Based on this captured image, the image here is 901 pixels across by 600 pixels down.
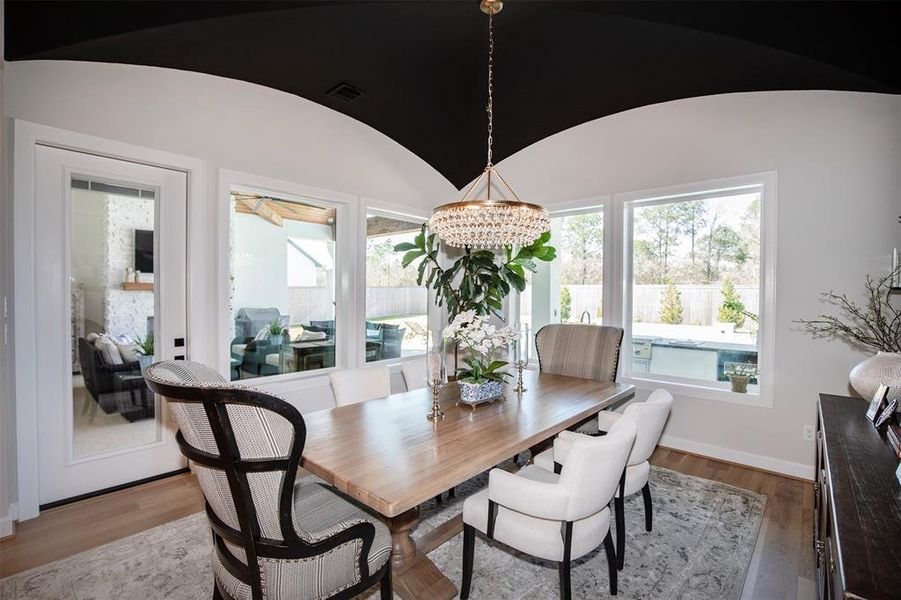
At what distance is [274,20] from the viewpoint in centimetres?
240

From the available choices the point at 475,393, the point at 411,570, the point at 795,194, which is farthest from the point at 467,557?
the point at 795,194

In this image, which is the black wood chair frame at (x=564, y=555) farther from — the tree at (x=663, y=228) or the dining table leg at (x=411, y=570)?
the tree at (x=663, y=228)

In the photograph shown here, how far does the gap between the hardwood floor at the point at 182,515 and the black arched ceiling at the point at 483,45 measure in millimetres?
2627

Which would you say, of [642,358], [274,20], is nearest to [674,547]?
[642,358]

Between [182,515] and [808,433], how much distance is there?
4365 mm

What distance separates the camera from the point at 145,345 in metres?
2.89

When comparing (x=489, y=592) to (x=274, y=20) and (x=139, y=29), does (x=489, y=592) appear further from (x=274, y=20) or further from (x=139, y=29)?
(x=139, y=29)

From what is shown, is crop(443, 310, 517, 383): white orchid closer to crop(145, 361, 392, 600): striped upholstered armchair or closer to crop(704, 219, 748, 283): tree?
crop(145, 361, 392, 600): striped upholstered armchair

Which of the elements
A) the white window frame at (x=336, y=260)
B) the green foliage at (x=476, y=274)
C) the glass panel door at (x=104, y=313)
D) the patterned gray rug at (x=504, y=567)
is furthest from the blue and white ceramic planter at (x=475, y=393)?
the glass panel door at (x=104, y=313)

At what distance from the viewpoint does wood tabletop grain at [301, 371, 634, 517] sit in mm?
1340

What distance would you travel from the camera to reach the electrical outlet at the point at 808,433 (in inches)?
121

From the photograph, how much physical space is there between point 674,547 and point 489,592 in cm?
109

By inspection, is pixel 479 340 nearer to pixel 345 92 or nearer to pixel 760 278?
pixel 345 92

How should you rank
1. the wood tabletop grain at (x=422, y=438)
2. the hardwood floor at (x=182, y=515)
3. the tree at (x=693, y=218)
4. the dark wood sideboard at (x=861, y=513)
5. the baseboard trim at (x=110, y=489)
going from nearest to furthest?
the dark wood sideboard at (x=861, y=513) → the wood tabletop grain at (x=422, y=438) → the hardwood floor at (x=182, y=515) → the baseboard trim at (x=110, y=489) → the tree at (x=693, y=218)
